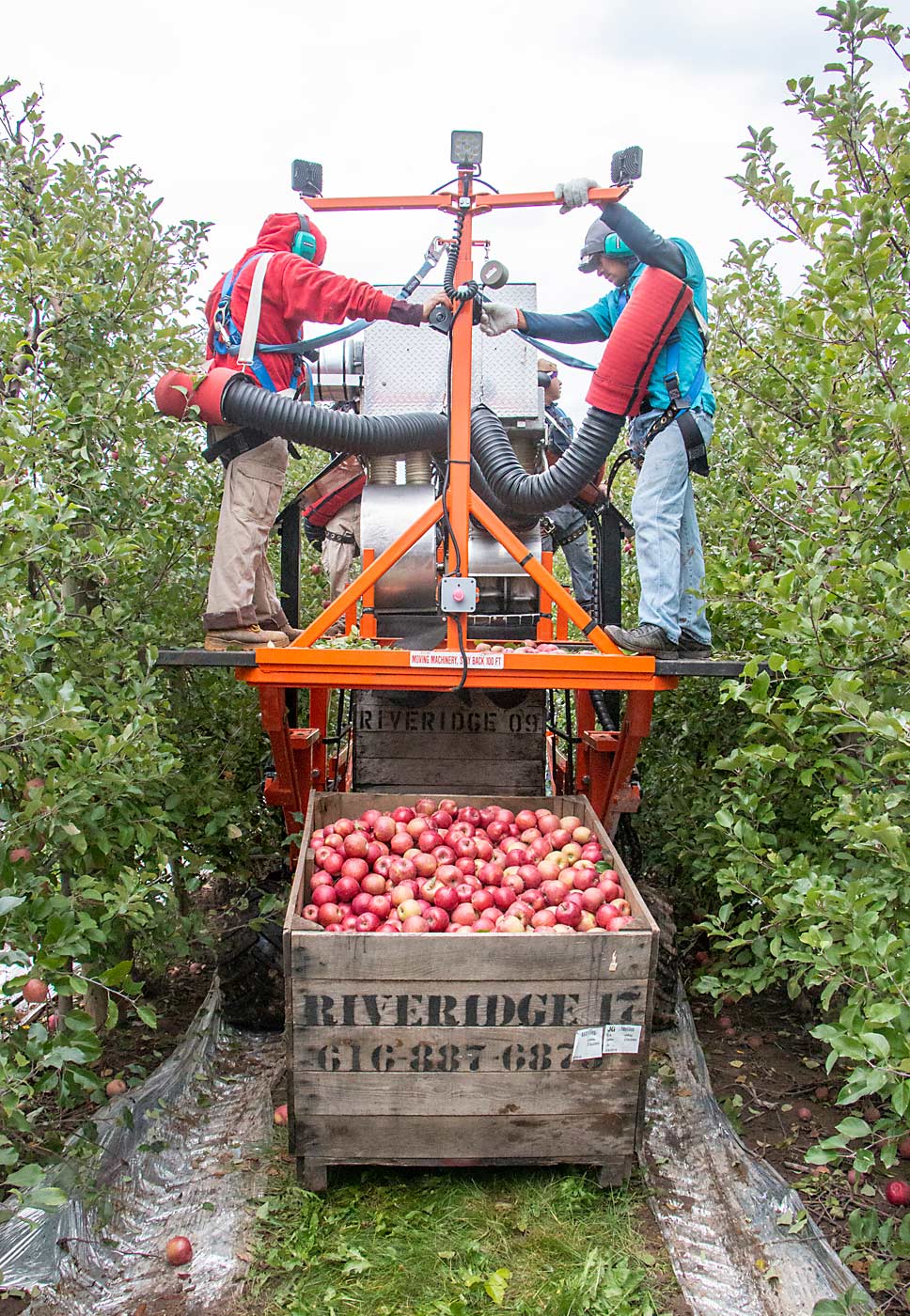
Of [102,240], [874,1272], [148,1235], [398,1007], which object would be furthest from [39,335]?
[874,1272]

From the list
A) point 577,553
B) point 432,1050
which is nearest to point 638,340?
point 577,553

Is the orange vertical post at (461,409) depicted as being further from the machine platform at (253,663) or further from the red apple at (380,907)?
the red apple at (380,907)

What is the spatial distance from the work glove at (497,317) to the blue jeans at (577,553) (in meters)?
2.28

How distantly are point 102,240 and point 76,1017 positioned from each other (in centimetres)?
293

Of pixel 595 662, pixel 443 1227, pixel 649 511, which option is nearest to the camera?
pixel 443 1227

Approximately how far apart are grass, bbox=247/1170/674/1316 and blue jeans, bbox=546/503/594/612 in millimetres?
3610

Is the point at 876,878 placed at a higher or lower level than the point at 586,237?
lower

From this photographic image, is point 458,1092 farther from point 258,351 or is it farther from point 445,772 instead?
point 258,351

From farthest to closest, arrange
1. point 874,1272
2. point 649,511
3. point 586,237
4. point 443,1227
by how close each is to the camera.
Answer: point 586,237 → point 649,511 → point 443,1227 → point 874,1272

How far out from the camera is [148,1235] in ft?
10.3

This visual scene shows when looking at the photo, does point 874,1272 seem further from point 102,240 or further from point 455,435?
point 102,240

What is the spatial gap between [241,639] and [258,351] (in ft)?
4.34

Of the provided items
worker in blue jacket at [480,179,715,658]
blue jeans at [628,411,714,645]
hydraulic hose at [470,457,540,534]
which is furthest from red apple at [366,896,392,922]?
hydraulic hose at [470,457,540,534]

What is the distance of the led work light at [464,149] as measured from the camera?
379 centimetres
